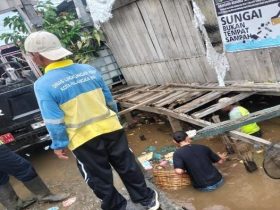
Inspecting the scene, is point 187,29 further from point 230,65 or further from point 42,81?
point 42,81

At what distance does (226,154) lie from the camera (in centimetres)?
545

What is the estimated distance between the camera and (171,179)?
4.78 metres

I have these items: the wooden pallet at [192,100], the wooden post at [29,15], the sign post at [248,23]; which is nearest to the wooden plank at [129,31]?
the wooden pallet at [192,100]

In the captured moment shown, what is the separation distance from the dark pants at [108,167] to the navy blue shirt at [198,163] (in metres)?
0.85

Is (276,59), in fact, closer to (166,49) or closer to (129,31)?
(166,49)

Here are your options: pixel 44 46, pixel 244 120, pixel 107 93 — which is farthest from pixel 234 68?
pixel 44 46

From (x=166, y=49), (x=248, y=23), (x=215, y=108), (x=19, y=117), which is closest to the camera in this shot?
(x=248, y=23)

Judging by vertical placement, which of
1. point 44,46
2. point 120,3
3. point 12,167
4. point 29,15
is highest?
point 29,15

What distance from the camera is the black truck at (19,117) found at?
6480mm

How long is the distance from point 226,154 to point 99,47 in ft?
21.9

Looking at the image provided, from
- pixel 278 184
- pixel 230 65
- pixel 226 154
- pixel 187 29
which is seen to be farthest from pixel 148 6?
pixel 278 184

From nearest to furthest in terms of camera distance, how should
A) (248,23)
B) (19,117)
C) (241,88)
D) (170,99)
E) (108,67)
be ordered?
1. (248,23)
2. (241,88)
3. (19,117)
4. (170,99)
5. (108,67)

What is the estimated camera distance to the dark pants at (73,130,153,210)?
137 inches

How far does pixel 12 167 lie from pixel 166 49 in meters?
4.66
